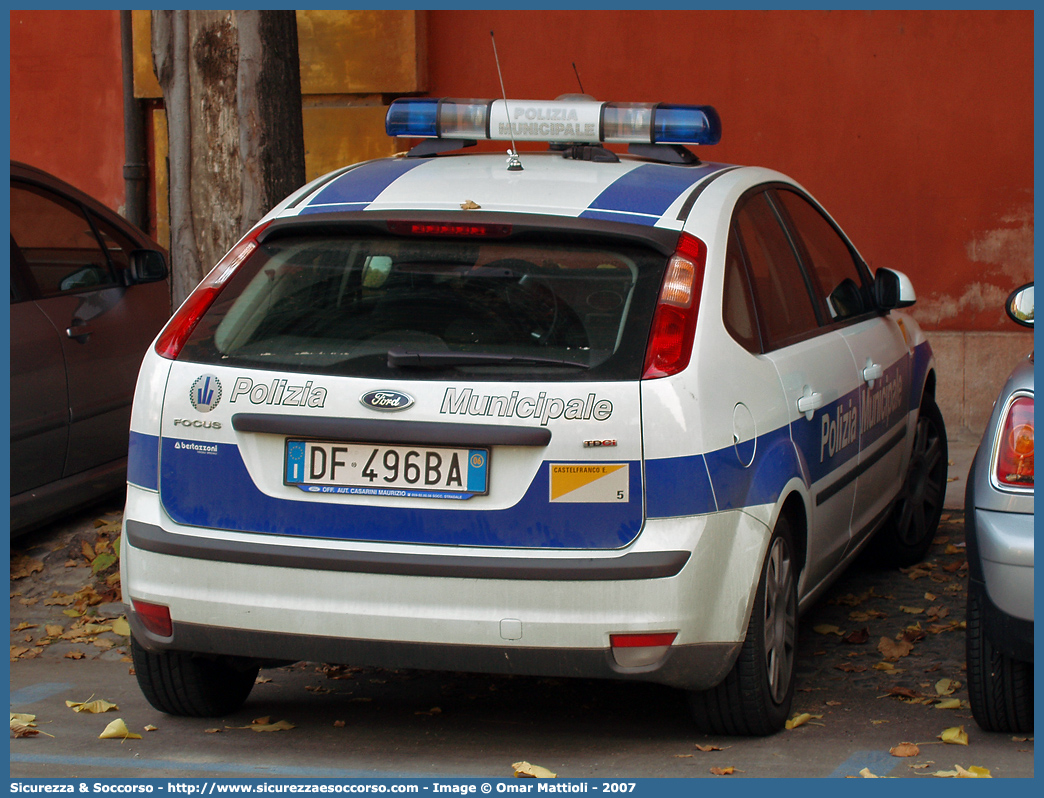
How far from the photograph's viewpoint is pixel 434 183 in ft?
13.0

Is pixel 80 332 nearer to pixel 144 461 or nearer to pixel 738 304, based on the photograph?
pixel 144 461

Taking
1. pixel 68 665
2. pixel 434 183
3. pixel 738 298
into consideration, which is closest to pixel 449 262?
pixel 434 183

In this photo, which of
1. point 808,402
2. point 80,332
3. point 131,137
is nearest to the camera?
point 808,402

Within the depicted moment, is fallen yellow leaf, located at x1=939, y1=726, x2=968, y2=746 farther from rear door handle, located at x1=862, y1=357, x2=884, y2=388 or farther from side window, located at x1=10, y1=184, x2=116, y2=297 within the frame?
side window, located at x1=10, y1=184, x2=116, y2=297

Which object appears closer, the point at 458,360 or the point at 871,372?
the point at 458,360

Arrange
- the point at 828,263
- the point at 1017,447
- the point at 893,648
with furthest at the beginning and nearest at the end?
the point at 828,263
the point at 893,648
the point at 1017,447

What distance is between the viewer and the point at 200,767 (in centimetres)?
359

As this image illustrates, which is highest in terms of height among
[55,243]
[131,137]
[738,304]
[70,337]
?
[131,137]

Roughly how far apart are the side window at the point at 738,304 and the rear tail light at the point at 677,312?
5.5 inches

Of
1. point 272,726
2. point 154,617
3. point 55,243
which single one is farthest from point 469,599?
point 55,243

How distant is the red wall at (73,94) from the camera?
994cm

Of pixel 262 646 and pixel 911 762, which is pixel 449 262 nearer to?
pixel 262 646

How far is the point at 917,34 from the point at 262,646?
6.95 meters

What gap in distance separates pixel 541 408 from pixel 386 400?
1.33 feet
